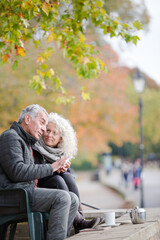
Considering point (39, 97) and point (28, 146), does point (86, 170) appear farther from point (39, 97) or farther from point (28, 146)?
point (28, 146)

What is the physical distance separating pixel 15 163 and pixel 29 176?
17cm

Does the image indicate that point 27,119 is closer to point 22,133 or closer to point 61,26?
point 22,133

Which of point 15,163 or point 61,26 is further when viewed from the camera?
point 61,26

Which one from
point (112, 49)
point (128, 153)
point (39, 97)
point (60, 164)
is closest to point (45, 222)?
point (60, 164)

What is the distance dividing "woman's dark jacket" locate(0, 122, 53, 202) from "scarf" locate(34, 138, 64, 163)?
0.93m

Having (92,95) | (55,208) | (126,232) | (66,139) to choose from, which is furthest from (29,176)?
(92,95)

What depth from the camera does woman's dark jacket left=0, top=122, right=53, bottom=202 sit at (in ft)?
14.6

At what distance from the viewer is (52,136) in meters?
6.02

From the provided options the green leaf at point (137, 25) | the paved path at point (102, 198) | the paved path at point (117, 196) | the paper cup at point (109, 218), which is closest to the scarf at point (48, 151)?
the paper cup at point (109, 218)

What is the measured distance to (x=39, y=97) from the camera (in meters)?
18.9

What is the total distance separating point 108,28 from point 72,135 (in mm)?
1833

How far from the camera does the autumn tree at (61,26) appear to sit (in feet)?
20.6

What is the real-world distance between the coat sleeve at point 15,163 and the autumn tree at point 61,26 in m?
2.05

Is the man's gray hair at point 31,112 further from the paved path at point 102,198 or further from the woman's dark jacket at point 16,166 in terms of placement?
the paved path at point 102,198
